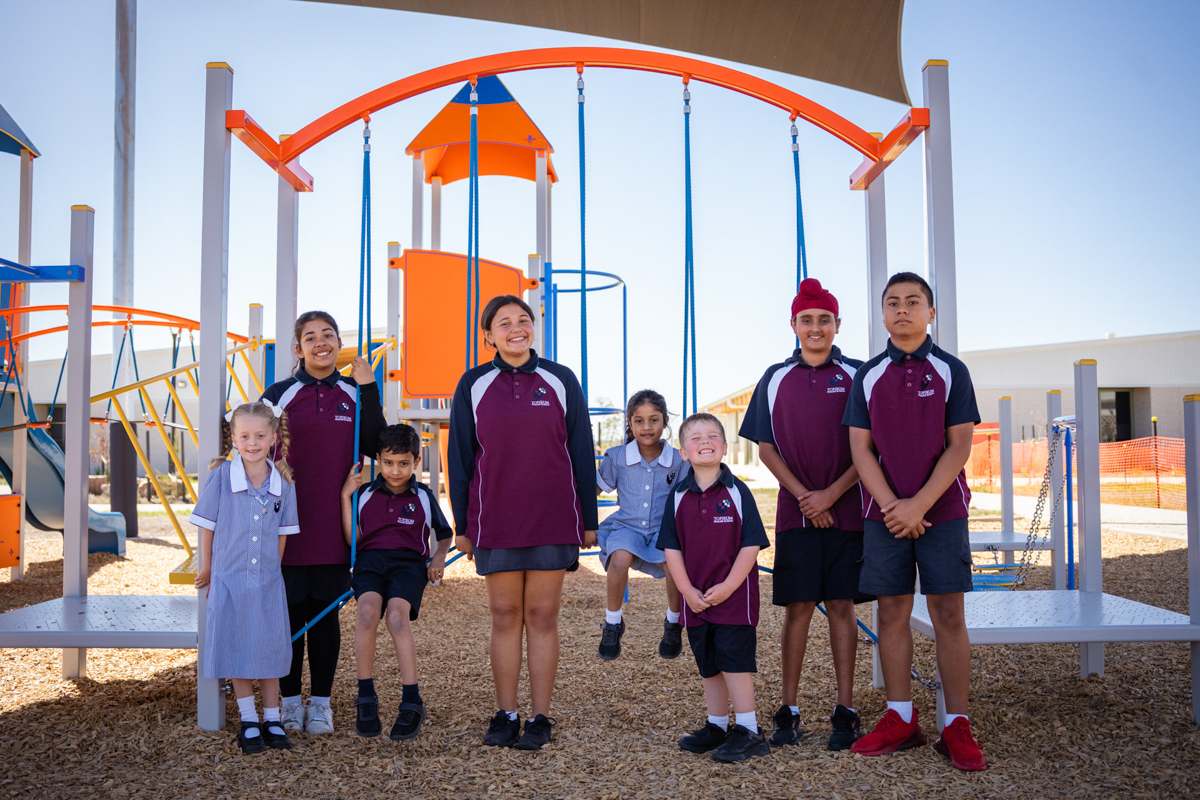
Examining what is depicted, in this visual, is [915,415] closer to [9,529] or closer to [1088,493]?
[1088,493]

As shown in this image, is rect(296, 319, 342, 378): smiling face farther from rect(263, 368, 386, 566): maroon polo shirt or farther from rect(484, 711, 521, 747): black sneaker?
rect(484, 711, 521, 747): black sneaker

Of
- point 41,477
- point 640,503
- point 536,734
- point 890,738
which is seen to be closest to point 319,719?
point 536,734

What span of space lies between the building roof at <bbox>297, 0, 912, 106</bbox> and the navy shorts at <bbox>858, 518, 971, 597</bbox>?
6065 millimetres

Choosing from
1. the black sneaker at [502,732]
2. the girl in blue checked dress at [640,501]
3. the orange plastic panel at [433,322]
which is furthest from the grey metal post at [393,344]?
the black sneaker at [502,732]

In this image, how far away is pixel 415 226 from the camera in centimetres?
735

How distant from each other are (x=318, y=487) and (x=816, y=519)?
198 cm

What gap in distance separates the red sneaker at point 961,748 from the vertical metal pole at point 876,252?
165 cm

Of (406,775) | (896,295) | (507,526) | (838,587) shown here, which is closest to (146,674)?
(406,775)

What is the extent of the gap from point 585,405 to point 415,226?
15.6 ft

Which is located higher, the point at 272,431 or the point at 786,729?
the point at 272,431

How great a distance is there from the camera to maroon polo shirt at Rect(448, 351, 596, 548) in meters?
2.96

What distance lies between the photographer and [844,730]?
2984 mm

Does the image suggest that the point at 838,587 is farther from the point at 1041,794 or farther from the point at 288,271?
the point at 288,271

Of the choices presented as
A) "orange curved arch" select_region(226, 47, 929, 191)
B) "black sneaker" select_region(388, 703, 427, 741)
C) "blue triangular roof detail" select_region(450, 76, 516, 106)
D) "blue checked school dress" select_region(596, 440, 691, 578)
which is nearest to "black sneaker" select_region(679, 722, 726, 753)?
"blue checked school dress" select_region(596, 440, 691, 578)
